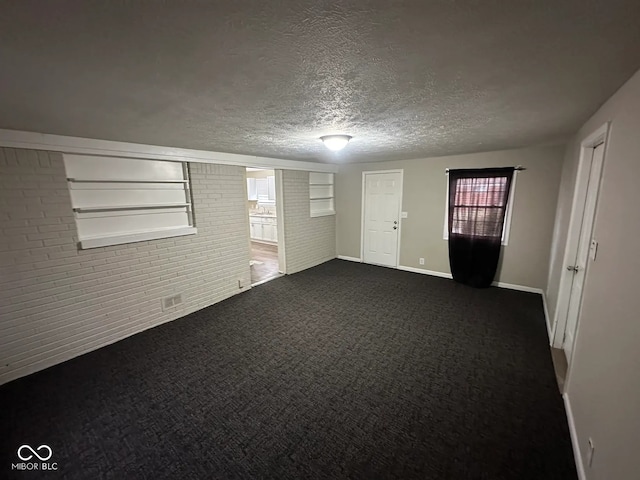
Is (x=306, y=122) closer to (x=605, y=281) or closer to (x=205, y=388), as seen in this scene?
(x=605, y=281)

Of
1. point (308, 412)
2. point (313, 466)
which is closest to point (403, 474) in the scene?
point (313, 466)

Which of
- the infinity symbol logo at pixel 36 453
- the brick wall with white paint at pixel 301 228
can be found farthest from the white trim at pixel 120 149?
the infinity symbol logo at pixel 36 453

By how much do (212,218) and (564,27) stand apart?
384 cm

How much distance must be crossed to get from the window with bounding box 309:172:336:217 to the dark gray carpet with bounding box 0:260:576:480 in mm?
2938

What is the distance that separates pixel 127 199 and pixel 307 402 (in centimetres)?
296

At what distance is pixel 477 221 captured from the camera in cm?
437

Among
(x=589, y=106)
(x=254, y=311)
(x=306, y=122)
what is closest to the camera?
(x=589, y=106)

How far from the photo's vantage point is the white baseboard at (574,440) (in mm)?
1524

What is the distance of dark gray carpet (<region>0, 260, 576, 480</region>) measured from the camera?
1665 mm

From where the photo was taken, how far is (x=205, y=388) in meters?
2.30

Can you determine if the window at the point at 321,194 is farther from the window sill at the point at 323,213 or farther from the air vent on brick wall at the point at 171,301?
the air vent on brick wall at the point at 171,301

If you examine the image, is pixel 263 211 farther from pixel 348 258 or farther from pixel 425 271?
pixel 425 271

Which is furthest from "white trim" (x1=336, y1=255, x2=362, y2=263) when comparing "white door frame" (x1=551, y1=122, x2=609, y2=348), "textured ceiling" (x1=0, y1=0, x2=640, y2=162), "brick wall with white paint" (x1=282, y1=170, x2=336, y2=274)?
"textured ceiling" (x1=0, y1=0, x2=640, y2=162)

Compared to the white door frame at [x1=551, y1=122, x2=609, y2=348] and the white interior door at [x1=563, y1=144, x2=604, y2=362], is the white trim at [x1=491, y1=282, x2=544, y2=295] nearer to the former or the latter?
the white door frame at [x1=551, y1=122, x2=609, y2=348]
